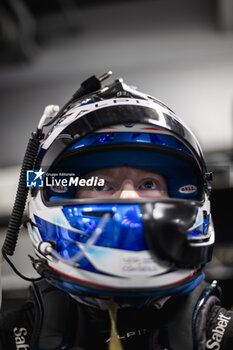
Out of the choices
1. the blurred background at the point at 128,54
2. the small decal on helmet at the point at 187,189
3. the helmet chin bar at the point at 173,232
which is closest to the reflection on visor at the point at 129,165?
the small decal on helmet at the point at 187,189

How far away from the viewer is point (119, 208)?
57cm

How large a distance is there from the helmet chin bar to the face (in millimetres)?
104

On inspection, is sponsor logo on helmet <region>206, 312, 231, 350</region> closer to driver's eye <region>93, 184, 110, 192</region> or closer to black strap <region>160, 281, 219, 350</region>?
black strap <region>160, 281, 219, 350</region>

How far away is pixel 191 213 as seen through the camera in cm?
59

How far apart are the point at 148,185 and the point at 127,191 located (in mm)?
65

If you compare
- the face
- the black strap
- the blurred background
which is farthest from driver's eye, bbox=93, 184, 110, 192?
the blurred background

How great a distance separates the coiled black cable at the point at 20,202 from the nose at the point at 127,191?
160 millimetres

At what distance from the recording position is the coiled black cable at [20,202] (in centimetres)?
66

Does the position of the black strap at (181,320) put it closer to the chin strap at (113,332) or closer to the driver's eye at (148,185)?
the chin strap at (113,332)

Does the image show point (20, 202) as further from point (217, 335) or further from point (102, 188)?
point (217, 335)

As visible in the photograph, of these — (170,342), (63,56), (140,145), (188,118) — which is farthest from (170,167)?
(63,56)

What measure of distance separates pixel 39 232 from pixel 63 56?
104 inches

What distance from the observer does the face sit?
0.69 m

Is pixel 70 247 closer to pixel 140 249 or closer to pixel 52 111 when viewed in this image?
pixel 140 249
